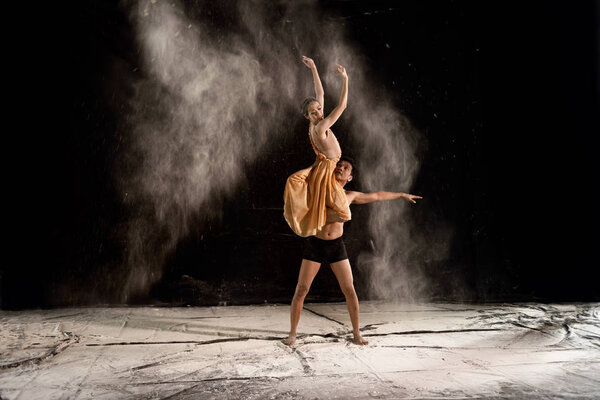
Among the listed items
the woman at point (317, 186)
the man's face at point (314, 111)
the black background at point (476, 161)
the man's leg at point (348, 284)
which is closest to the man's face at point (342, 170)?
the woman at point (317, 186)

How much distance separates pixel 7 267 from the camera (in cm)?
582

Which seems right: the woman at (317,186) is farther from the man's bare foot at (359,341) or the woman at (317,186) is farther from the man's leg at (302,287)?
the man's bare foot at (359,341)

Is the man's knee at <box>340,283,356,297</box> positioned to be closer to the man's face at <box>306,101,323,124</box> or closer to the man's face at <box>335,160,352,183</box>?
the man's face at <box>335,160,352,183</box>

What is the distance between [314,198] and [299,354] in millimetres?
1297

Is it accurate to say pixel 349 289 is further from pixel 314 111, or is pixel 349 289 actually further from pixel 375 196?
pixel 314 111

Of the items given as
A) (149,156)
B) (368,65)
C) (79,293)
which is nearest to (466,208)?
(368,65)

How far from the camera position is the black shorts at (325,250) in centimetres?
418

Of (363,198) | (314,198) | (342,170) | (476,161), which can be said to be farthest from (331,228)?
(476,161)

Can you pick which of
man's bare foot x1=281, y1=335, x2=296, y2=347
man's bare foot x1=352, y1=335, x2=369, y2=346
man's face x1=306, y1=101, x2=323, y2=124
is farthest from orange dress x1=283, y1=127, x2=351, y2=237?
man's bare foot x1=352, y1=335, x2=369, y2=346

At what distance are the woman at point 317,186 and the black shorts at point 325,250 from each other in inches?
5.2

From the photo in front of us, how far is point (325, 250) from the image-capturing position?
13.7 ft

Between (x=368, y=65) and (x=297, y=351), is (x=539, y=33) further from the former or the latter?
(x=297, y=351)

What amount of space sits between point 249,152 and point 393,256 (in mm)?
2393

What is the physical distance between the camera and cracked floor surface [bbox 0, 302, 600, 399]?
10.1 feet
